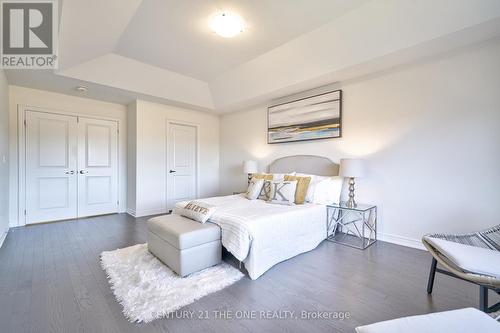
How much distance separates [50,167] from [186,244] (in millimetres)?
3748

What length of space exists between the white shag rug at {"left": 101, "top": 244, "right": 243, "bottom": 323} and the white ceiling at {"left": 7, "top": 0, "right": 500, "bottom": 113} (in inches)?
Result: 102

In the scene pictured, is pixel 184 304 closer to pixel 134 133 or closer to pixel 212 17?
pixel 212 17

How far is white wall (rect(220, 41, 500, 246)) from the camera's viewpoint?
8.20 ft

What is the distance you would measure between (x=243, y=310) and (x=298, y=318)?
1.34ft

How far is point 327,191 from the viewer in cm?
337

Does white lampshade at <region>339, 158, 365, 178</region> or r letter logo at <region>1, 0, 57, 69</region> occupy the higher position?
r letter logo at <region>1, 0, 57, 69</region>

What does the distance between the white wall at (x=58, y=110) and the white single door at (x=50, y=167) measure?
149mm

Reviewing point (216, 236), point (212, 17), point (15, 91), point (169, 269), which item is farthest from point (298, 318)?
point (15, 91)

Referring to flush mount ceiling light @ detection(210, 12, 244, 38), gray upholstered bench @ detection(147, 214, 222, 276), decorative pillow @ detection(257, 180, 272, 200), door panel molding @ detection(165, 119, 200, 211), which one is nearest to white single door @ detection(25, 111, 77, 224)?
door panel molding @ detection(165, 119, 200, 211)

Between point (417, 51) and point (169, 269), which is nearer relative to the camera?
point (169, 269)

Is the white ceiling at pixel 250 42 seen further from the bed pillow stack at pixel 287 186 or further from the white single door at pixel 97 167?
the bed pillow stack at pixel 287 186

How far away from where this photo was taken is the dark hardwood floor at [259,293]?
1564mm

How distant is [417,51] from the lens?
2617 millimetres

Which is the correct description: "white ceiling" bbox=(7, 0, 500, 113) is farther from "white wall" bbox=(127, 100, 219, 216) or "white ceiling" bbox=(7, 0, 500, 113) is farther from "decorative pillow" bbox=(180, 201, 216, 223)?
"decorative pillow" bbox=(180, 201, 216, 223)
